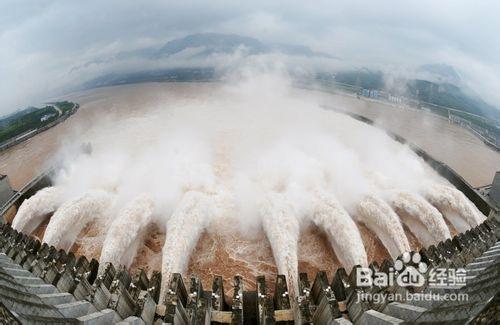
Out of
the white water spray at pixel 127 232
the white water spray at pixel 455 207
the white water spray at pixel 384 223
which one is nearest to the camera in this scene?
the white water spray at pixel 127 232

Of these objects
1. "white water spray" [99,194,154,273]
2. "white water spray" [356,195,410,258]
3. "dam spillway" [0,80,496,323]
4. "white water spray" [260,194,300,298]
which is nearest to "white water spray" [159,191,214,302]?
"dam spillway" [0,80,496,323]

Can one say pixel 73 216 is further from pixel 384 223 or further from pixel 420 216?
pixel 420 216

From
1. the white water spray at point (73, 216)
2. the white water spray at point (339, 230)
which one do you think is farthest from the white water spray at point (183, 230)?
the white water spray at point (339, 230)

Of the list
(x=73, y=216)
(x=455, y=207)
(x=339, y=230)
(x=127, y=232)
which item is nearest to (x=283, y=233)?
(x=339, y=230)

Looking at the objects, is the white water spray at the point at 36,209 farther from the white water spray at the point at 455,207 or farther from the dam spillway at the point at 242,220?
the white water spray at the point at 455,207

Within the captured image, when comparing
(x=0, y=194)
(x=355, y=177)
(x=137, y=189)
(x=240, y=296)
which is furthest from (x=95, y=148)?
(x=240, y=296)

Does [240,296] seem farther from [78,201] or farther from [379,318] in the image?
[78,201]

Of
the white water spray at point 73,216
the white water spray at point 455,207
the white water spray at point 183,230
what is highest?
the white water spray at point 73,216
